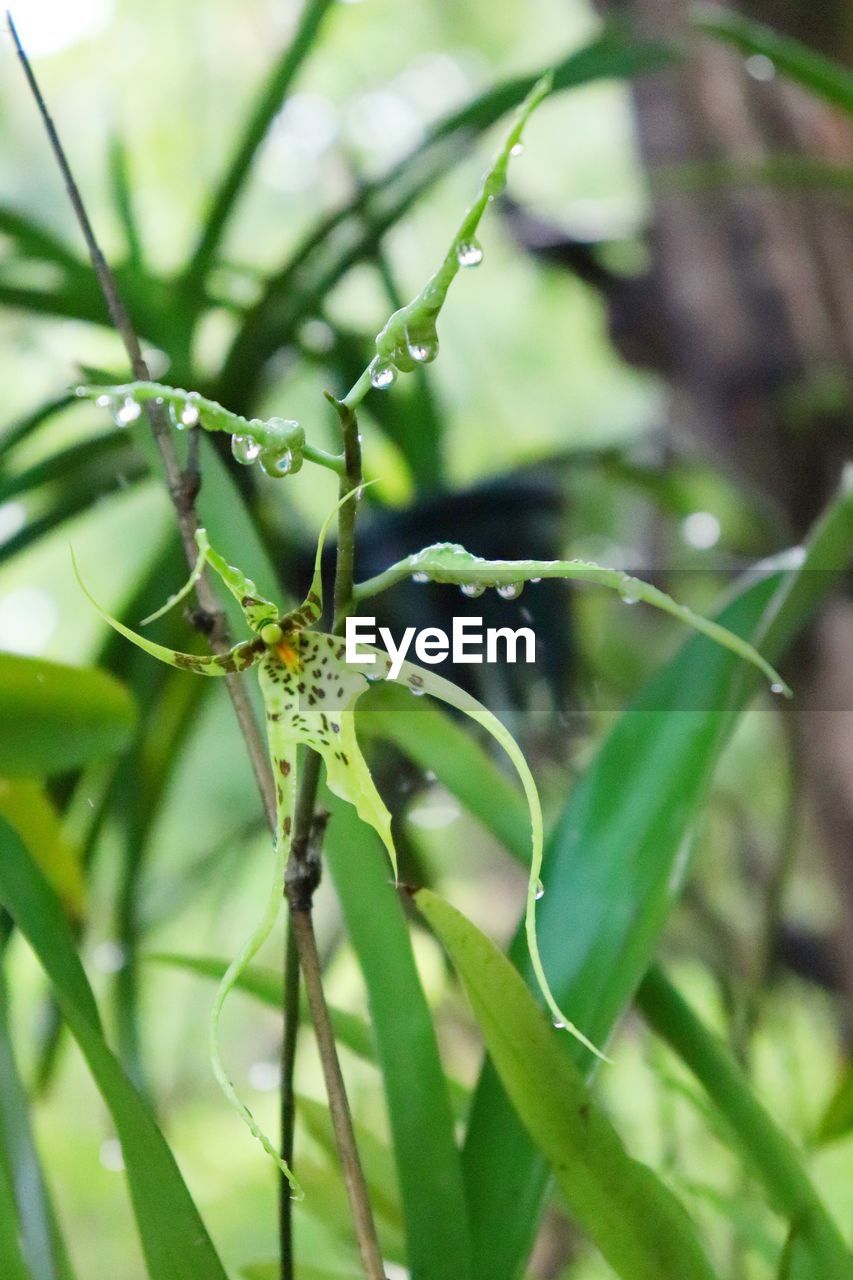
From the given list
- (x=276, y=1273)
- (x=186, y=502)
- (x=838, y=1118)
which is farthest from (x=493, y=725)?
(x=838, y=1118)

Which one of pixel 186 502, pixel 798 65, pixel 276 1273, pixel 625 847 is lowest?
pixel 276 1273

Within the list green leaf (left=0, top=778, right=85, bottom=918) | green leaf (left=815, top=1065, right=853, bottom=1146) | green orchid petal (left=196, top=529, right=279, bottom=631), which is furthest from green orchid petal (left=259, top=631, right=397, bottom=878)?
green leaf (left=815, top=1065, right=853, bottom=1146)

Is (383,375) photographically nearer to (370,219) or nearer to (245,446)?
(245,446)

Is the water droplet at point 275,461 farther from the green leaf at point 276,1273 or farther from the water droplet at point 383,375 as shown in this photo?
the green leaf at point 276,1273

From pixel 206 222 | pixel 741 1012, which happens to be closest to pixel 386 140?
pixel 206 222

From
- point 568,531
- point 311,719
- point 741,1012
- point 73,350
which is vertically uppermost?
point 73,350

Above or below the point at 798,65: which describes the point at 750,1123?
below

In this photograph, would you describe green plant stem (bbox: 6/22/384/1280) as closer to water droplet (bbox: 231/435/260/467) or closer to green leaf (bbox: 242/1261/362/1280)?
water droplet (bbox: 231/435/260/467)

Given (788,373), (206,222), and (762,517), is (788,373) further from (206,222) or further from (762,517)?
(206,222)
